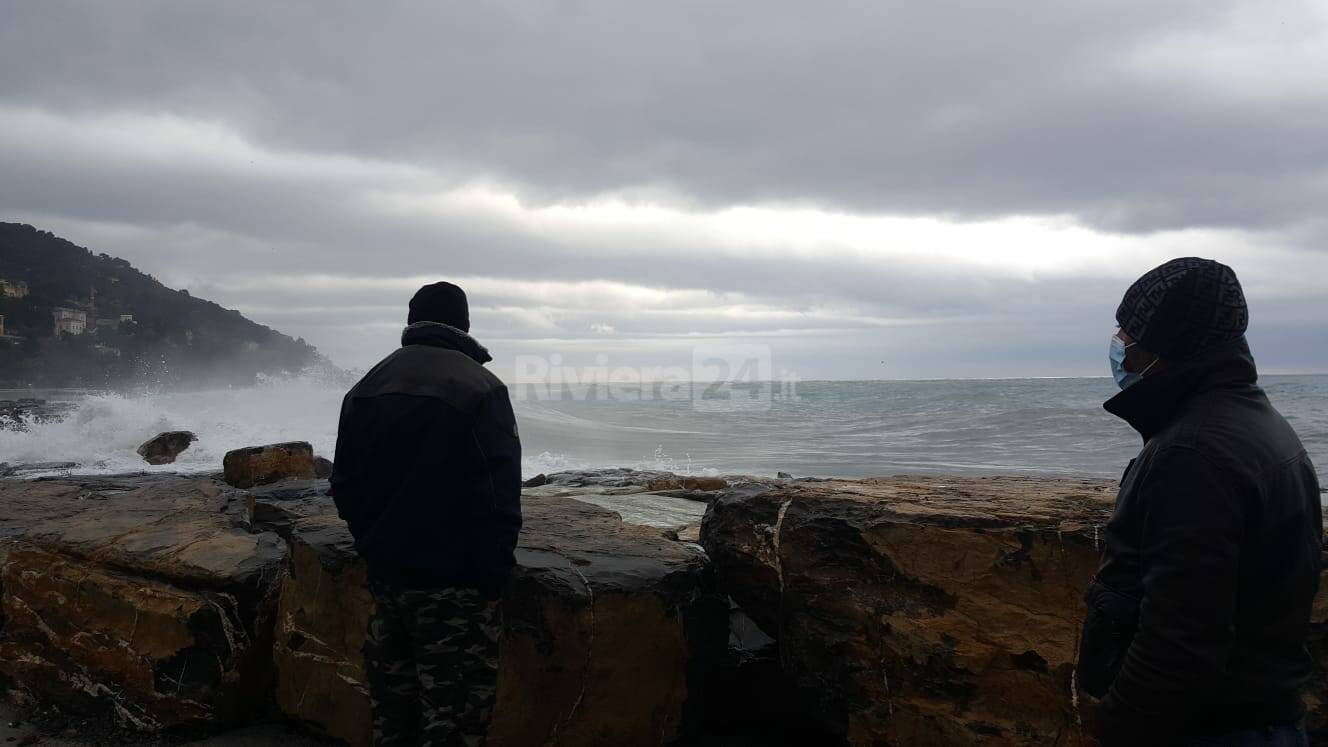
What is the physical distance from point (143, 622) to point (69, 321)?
76888mm

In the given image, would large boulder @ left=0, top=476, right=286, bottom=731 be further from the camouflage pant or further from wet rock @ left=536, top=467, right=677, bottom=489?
wet rock @ left=536, top=467, right=677, bottom=489

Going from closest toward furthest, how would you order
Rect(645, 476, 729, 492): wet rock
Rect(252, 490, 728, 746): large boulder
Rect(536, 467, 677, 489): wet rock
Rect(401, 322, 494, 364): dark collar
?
1. Rect(401, 322, 494, 364): dark collar
2. Rect(252, 490, 728, 746): large boulder
3. Rect(645, 476, 729, 492): wet rock
4. Rect(536, 467, 677, 489): wet rock

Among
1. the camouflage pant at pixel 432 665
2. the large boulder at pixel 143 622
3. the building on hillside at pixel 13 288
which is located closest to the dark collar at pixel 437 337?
the camouflage pant at pixel 432 665

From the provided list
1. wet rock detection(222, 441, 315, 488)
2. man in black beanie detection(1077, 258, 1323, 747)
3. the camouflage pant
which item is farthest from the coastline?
wet rock detection(222, 441, 315, 488)

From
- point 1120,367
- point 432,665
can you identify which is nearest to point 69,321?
point 432,665

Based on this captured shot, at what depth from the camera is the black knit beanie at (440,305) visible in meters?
3.32

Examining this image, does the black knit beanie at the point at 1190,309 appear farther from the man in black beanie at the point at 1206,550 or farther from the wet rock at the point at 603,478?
the wet rock at the point at 603,478

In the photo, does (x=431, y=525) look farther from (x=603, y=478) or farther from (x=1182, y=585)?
(x=603, y=478)

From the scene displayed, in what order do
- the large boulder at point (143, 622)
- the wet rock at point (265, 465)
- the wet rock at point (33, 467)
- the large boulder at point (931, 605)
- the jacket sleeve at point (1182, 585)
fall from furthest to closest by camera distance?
the wet rock at point (33, 467)
the wet rock at point (265, 465)
the large boulder at point (143, 622)
the large boulder at point (931, 605)
the jacket sleeve at point (1182, 585)

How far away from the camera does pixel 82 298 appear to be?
72375 mm

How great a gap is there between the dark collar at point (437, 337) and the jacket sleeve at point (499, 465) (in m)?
0.29

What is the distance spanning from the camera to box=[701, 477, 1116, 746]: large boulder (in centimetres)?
340

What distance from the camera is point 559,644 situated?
12.5 feet

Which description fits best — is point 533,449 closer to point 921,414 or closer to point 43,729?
point 921,414
